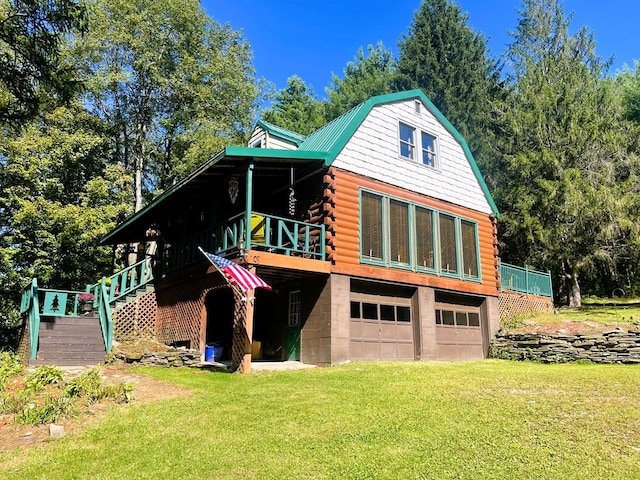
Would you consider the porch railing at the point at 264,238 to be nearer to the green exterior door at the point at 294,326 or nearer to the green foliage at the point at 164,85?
the green exterior door at the point at 294,326

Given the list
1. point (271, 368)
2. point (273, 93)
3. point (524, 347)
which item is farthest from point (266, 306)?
point (273, 93)

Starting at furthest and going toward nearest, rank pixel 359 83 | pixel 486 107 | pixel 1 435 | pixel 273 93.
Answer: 1. pixel 359 83
2. pixel 273 93
3. pixel 486 107
4. pixel 1 435

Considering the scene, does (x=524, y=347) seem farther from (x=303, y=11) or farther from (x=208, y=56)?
(x=208, y=56)

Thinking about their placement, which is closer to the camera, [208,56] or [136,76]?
[136,76]

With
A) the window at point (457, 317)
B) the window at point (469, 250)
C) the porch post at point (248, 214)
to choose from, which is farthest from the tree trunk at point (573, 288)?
the porch post at point (248, 214)

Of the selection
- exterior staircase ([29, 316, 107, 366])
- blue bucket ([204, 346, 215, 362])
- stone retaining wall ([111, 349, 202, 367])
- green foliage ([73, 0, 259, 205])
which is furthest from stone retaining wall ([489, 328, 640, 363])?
green foliage ([73, 0, 259, 205])

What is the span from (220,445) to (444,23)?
3240 cm

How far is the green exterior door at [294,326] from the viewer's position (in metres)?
12.9

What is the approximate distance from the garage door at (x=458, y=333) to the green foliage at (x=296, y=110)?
2205 cm

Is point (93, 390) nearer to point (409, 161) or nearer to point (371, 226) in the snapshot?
point (371, 226)

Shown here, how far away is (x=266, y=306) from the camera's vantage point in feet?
49.0

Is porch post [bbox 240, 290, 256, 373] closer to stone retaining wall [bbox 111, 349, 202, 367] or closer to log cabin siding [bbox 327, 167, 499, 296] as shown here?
stone retaining wall [bbox 111, 349, 202, 367]

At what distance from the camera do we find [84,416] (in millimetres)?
6797

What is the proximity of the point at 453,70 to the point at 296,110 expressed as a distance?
42.9ft
